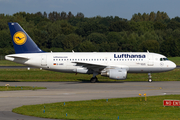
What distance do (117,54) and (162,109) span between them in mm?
22915

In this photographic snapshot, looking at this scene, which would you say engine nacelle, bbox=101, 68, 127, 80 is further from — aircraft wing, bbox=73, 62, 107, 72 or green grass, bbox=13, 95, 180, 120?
green grass, bbox=13, 95, 180, 120

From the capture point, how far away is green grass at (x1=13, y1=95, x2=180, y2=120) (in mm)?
18325

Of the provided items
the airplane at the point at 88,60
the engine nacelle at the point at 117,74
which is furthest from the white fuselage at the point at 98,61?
the engine nacelle at the point at 117,74

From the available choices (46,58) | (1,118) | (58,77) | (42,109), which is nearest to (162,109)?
(42,109)

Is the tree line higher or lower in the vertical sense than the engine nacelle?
higher

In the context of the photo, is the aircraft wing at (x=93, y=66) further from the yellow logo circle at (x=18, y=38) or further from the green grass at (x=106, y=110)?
the green grass at (x=106, y=110)

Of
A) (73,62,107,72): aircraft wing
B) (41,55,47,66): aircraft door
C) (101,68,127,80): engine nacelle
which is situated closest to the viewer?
(101,68,127,80): engine nacelle

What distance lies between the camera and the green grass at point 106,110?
1833cm

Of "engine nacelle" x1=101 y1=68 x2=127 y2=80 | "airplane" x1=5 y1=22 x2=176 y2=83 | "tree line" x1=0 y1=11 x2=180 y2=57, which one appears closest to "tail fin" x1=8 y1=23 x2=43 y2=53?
"airplane" x1=5 y1=22 x2=176 y2=83

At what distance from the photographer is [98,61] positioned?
43062 mm

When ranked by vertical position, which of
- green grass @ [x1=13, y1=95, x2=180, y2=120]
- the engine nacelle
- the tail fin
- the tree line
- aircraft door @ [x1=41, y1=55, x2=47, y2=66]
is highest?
the tree line

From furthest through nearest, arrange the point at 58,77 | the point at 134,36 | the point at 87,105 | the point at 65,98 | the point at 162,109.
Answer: the point at 134,36 < the point at 58,77 < the point at 65,98 < the point at 87,105 < the point at 162,109

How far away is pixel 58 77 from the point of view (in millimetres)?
50625

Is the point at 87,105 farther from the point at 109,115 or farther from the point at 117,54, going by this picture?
the point at 117,54
